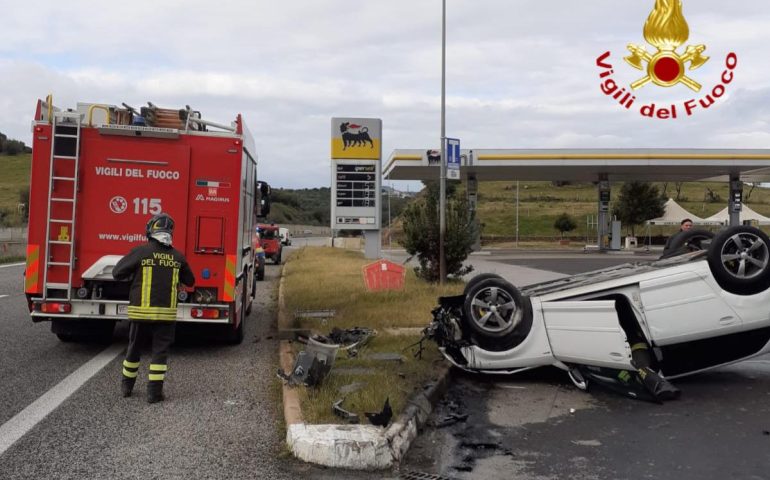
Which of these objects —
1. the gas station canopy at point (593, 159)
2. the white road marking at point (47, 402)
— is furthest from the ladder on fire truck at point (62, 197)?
the gas station canopy at point (593, 159)

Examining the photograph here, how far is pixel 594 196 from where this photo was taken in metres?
99.4

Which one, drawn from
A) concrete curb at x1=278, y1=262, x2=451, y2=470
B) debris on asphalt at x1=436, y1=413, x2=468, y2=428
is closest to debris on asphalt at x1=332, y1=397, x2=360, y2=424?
concrete curb at x1=278, y1=262, x2=451, y2=470

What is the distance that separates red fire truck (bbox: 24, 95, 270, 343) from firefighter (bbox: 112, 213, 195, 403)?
1714 millimetres

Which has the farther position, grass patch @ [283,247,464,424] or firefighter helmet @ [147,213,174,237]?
firefighter helmet @ [147,213,174,237]

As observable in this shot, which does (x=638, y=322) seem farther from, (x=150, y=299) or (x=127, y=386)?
(x=127, y=386)

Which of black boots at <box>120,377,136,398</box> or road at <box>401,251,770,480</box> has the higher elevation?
black boots at <box>120,377,136,398</box>

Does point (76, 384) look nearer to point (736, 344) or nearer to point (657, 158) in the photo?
point (736, 344)

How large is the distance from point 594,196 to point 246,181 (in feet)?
310

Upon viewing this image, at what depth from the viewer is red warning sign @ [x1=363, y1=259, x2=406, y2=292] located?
51.4ft

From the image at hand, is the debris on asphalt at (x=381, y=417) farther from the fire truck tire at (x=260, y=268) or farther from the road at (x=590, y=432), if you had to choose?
the fire truck tire at (x=260, y=268)

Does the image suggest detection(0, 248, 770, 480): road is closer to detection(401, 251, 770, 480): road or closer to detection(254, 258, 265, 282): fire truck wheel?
detection(401, 251, 770, 480): road

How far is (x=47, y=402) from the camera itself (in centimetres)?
677

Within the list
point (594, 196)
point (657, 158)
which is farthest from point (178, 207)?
point (594, 196)

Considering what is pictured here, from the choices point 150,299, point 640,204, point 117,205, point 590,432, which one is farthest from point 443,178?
point 640,204
